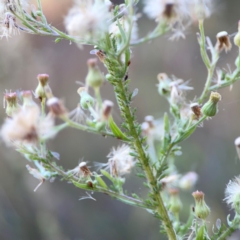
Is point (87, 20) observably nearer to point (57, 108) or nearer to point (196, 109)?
point (57, 108)

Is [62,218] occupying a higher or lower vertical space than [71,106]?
lower

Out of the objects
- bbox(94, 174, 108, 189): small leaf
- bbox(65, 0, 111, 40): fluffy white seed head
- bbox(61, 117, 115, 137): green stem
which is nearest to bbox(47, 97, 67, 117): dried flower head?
bbox(61, 117, 115, 137): green stem

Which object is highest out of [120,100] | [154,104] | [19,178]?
[154,104]

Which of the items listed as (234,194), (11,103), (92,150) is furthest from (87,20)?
(92,150)

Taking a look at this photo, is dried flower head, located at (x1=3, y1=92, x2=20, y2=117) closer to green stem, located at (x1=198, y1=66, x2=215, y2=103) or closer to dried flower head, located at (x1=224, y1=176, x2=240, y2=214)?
green stem, located at (x1=198, y1=66, x2=215, y2=103)

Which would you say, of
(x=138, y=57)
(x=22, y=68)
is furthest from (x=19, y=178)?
(x=138, y=57)

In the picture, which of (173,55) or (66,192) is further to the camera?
(173,55)

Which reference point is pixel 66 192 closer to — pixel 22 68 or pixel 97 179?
pixel 22 68

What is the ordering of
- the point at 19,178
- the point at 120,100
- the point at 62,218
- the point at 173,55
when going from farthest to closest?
the point at 173,55
the point at 62,218
the point at 19,178
the point at 120,100
